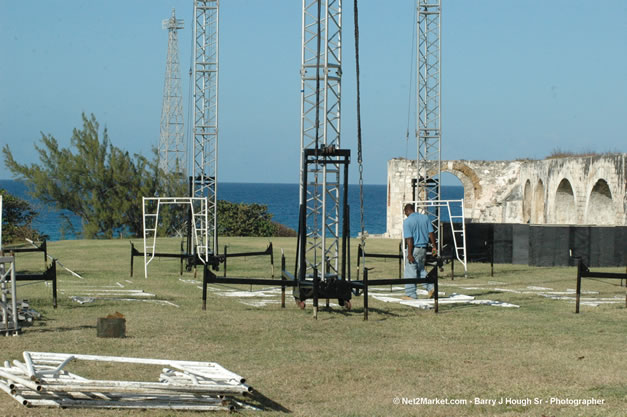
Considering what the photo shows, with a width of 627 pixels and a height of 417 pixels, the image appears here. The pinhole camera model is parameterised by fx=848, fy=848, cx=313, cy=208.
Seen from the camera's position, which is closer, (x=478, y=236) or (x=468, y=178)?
(x=478, y=236)

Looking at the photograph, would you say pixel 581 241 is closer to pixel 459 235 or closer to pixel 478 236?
pixel 478 236

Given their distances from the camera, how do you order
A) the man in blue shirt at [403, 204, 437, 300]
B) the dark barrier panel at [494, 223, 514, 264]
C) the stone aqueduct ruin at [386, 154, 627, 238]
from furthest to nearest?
the stone aqueduct ruin at [386, 154, 627, 238], the dark barrier panel at [494, 223, 514, 264], the man in blue shirt at [403, 204, 437, 300]

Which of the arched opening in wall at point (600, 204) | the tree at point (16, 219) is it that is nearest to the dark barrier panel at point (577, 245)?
the arched opening in wall at point (600, 204)

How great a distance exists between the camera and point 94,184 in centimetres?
4556

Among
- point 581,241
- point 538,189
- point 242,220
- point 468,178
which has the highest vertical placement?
point 468,178

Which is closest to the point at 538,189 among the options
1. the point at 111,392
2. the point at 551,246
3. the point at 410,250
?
the point at 551,246

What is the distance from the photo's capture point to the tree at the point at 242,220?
5084 cm

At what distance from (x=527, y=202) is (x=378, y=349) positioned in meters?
35.5

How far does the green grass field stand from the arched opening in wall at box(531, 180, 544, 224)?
26002 millimetres

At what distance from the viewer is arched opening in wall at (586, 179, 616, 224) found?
33.1 meters

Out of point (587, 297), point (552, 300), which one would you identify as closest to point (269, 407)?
point (552, 300)

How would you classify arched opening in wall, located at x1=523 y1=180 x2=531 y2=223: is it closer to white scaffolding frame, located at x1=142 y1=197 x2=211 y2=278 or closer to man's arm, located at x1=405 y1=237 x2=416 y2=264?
white scaffolding frame, located at x1=142 y1=197 x2=211 y2=278

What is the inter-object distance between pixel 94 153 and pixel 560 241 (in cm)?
2860

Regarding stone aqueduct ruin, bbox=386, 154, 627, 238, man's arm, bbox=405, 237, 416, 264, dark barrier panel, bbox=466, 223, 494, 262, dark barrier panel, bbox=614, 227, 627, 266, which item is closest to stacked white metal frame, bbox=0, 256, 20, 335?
man's arm, bbox=405, 237, 416, 264
